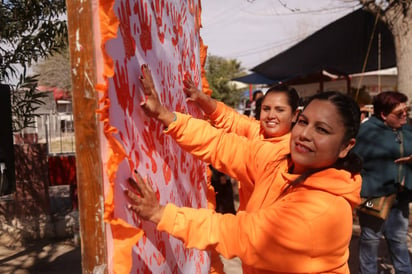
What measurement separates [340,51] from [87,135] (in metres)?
8.30

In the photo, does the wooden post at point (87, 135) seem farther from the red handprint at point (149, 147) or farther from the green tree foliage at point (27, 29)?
the green tree foliage at point (27, 29)

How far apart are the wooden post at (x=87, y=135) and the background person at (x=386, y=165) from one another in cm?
240

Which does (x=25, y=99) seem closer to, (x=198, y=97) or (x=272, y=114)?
(x=198, y=97)

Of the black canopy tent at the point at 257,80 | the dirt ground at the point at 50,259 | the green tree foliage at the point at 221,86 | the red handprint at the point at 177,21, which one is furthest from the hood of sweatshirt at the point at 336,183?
the green tree foliage at the point at 221,86

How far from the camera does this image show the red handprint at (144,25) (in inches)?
45.1

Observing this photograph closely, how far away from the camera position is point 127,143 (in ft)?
3.29

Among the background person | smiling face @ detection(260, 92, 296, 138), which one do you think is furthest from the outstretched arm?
the background person

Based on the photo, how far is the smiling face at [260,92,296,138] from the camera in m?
2.08

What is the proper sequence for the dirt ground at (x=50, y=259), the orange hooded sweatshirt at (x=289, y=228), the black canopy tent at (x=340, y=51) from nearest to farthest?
the orange hooded sweatshirt at (x=289, y=228), the dirt ground at (x=50, y=259), the black canopy tent at (x=340, y=51)

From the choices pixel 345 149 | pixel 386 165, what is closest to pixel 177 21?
pixel 345 149

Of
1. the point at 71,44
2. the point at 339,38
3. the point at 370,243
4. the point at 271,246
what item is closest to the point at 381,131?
the point at 370,243

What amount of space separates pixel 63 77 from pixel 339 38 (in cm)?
2457

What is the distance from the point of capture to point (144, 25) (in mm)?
1197

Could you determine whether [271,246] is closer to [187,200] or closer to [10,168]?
[187,200]
